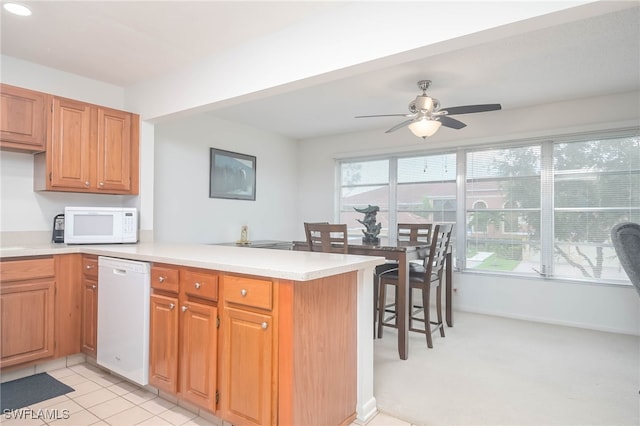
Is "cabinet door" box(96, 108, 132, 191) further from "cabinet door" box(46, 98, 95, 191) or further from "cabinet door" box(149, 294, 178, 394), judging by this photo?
"cabinet door" box(149, 294, 178, 394)

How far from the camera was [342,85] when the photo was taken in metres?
3.49

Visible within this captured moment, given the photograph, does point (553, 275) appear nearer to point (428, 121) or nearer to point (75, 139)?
point (428, 121)

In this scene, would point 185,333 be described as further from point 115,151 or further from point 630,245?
point 630,245

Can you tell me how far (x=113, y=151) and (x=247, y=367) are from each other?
8.17ft

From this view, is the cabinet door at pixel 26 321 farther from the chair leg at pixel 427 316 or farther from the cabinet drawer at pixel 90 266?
the chair leg at pixel 427 316

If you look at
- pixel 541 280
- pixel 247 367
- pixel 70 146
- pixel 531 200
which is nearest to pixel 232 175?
pixel 70 146

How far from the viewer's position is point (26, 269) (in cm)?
249

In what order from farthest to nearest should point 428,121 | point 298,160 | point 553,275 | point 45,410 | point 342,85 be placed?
1. point 298,160
2. point 553,275
3. point 342,85
4. point 428,121
5. point 45,410

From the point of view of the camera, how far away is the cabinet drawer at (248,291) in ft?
5.41

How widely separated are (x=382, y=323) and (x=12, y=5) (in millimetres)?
3496

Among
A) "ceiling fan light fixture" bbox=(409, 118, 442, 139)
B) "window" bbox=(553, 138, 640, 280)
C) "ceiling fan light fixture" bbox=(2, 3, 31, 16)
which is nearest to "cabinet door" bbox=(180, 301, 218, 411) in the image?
"ceiling fan light fixture" bbox=(2, 3, 31, 16)

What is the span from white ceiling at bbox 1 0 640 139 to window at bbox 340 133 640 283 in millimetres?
646

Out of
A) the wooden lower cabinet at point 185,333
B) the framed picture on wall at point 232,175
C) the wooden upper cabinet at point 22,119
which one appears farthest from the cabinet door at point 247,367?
the framed picture on wall at point 232,175

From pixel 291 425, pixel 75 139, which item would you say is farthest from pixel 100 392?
pixel 75 139
